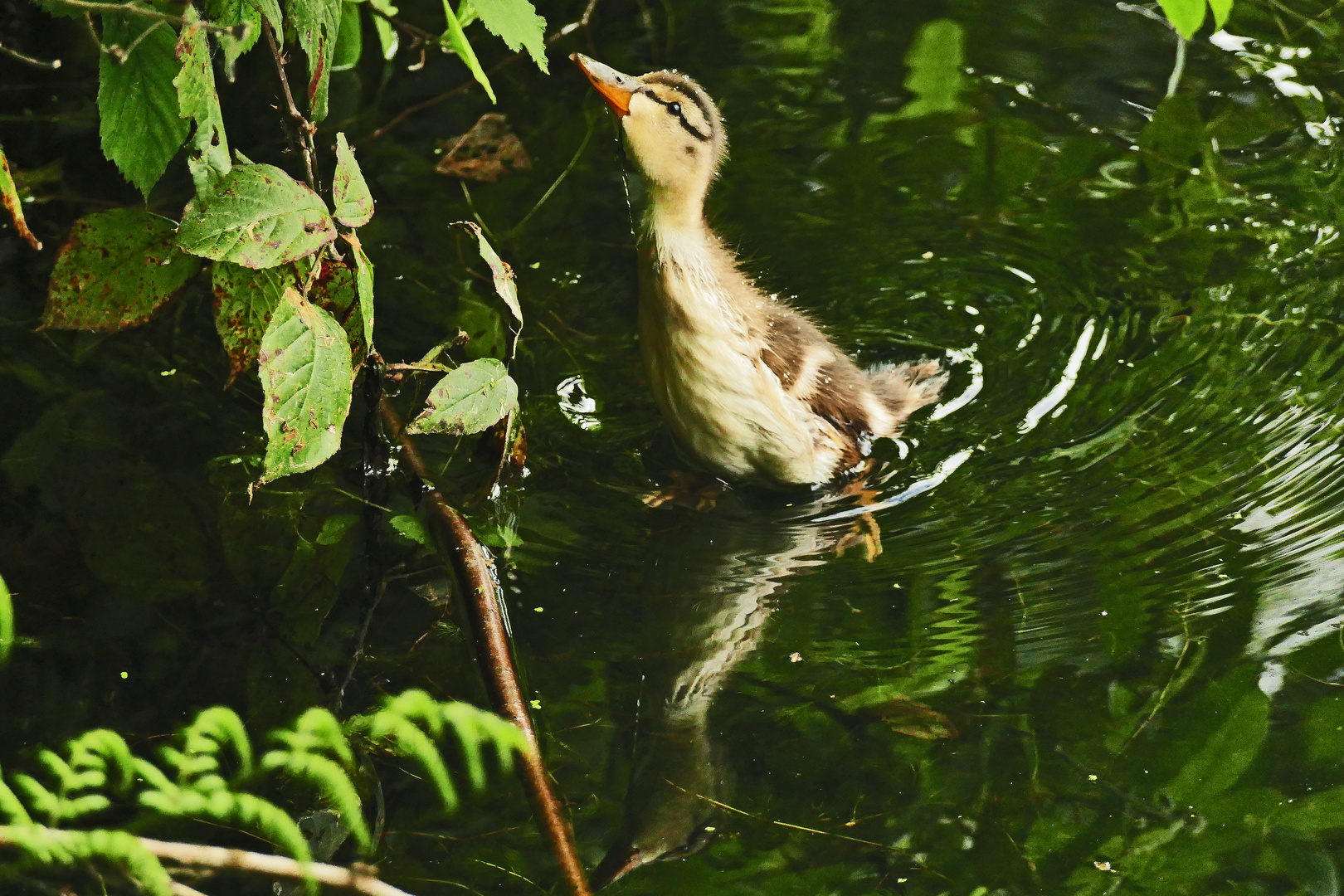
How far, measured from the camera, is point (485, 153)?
3.86m

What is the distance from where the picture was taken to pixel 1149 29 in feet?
13.5

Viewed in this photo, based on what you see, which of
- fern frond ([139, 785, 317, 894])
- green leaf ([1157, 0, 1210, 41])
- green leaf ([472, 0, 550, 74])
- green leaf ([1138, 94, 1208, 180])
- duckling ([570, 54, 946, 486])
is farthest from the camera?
green leaf ([1138, 94, 1208, 180])

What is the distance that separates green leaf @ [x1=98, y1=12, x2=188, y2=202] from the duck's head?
3.28 ft

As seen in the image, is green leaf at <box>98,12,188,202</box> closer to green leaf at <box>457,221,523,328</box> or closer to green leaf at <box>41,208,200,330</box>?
green leaf at <box>41,208,200,330</box>

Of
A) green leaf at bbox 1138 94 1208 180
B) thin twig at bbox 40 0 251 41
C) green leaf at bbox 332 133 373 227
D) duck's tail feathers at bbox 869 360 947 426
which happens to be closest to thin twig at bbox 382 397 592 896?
green leaf at bbox 332 133 373 227

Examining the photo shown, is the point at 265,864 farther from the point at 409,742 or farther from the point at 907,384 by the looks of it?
the point at 907,384

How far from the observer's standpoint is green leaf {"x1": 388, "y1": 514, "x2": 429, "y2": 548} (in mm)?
2607

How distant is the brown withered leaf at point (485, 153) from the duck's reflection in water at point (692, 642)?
1.45 metres

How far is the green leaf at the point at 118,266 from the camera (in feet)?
7.62

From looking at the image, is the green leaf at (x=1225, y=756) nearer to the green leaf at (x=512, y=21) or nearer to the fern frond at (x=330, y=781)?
the fern frond at (x=330, y=781)

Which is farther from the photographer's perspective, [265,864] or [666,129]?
[666,129]

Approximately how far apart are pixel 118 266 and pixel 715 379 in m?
1.27

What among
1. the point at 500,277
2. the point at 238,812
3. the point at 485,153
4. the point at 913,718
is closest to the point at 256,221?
the point at 500,277

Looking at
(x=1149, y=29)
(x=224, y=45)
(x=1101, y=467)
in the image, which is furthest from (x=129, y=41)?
(x=1149, y=29)
